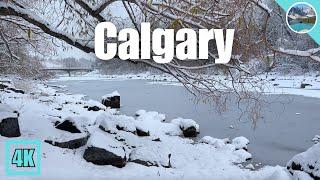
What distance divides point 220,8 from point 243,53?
79cm

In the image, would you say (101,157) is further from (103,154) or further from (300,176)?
(300,176)

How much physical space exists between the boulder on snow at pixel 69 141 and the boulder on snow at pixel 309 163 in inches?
161

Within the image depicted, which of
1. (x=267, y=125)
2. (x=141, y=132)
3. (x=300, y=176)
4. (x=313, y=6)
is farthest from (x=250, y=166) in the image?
(x=313, y=6)

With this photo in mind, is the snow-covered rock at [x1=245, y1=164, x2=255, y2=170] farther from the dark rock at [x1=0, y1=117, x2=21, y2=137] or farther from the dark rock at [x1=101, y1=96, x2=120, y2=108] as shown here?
the dark rock at [x1=101, y1=96, x2=120, y2=108]

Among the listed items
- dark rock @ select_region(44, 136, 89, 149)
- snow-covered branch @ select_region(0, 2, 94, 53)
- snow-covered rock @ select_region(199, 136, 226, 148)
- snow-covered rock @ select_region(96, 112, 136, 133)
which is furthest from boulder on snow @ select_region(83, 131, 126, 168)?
snow-covered rock @ select_region(199, 136, 226, 148)

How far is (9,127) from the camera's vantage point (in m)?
7.55

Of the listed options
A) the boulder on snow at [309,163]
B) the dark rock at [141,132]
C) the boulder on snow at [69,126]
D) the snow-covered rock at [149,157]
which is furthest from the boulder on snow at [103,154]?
the dark rock at [141,132]

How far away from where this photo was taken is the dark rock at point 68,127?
29.7 feet

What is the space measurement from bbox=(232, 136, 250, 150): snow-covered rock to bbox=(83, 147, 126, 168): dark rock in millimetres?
4934

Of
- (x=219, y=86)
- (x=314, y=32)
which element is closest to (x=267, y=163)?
(x=219, y=86)

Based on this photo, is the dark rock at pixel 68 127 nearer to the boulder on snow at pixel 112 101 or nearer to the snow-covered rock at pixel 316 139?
the snow-covered rock at pixel 316 139

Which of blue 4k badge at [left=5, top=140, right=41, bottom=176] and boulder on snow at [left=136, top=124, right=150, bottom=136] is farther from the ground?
blue 4k badge at [left=5, top=140, right=41, bottom=176]

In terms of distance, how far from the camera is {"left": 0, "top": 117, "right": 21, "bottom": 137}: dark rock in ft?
24.5

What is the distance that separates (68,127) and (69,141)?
41.2 inches
